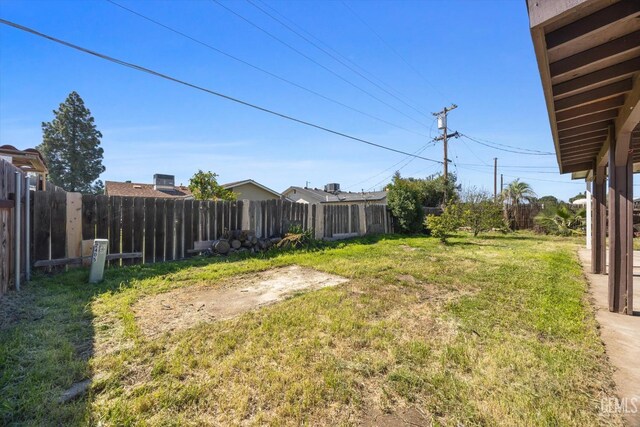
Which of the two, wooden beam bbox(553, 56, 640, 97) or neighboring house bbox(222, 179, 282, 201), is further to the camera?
neighboring house bbox(222, 179, 282, 201)

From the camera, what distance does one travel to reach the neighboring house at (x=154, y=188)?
2242 centimetres

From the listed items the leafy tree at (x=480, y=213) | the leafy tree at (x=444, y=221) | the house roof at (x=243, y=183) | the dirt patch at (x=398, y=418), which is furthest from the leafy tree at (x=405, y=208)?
the house roof at (x=243, y=183)

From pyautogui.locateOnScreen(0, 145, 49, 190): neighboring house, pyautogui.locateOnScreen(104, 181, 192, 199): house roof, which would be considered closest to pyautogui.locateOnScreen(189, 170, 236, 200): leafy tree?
pyautogui.locateOnScreen(0, 145, 49, 190): neighboring house

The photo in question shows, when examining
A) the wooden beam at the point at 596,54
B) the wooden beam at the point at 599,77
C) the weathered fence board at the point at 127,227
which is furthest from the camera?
the weathered fence board at the point at 127,227

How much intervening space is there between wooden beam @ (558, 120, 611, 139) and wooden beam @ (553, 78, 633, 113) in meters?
1.02

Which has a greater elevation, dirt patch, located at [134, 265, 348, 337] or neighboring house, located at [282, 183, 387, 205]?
neighboring house, located at [282, 183, 387, 205]

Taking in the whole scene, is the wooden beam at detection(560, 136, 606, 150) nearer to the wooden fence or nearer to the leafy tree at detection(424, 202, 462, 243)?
the leafy tree at detection(424, 202, 462, 243)

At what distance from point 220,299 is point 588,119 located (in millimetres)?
5393

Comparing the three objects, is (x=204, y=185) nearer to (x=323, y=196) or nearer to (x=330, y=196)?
(x=323, y=196)

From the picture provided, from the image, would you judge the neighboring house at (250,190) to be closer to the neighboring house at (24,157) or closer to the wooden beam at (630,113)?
the neighboring house at (24,157)

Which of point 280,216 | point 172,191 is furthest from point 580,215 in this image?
point 172,191

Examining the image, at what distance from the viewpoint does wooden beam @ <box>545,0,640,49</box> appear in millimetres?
1901

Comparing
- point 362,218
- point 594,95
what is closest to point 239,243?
point 362,218

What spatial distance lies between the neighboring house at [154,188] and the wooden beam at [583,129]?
74.6 ft
